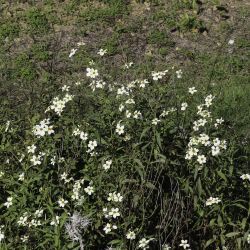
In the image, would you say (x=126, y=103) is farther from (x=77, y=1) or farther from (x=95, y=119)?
(x=77, y=1)

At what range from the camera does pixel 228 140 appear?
4504 mm

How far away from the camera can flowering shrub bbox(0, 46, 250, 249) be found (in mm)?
3977

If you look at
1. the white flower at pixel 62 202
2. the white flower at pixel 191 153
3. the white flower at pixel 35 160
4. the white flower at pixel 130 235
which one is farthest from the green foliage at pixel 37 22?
the white flower at pixel 130 235

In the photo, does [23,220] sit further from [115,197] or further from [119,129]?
[119,129]

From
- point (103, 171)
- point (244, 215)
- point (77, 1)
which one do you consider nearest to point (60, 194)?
point (103, 171)

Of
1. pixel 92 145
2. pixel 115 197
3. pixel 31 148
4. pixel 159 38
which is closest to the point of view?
pixel 115 197

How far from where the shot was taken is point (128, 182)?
4.02 metres

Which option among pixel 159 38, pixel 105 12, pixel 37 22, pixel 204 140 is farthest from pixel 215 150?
pixel 37 22

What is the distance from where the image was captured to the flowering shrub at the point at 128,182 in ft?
13.0

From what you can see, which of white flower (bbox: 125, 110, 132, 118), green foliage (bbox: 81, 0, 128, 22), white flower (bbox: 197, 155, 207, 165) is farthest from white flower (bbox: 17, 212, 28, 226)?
green foliage (bbox: 81, 0, 128, 22)

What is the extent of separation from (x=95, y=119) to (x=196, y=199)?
3.07 ft

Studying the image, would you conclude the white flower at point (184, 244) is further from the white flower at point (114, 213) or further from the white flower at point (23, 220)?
the white flower at point (23, 220)

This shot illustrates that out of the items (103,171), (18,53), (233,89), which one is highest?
(103,171)

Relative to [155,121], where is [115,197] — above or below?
below
